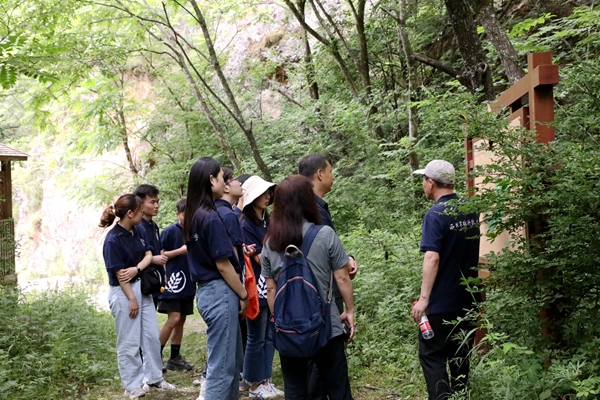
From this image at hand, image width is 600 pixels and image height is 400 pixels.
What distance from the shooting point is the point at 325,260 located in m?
3.72

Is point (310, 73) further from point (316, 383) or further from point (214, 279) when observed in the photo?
point (316, 383)

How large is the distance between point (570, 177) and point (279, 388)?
13.1 ft

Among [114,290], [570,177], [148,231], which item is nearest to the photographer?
[570,177]

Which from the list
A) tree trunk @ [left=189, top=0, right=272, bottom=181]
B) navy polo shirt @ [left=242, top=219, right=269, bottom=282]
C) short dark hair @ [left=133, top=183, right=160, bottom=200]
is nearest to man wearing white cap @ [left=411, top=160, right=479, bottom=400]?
navy polo shirt @ [left=242, top=219, right=269, bottom=282]

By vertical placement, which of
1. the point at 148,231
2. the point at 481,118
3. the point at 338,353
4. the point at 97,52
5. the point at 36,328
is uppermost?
the point at 97,52

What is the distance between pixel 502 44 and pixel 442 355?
434 cm

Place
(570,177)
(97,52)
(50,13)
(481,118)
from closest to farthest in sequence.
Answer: (570,177) → (481,118) → (50,13) → (97,52)

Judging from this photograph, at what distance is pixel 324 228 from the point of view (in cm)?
376

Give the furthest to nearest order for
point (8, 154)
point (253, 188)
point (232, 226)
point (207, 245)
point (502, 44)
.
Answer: point (8, 154) → point (502, 44) → point (253, 188) → point (232, 226) → point (207, 245)

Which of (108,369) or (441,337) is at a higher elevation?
(441,337)

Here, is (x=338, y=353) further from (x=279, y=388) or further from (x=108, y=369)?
(x=108, y=369)

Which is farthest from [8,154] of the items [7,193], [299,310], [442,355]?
[442,355]

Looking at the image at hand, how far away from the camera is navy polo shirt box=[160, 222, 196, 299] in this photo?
6.99 metres

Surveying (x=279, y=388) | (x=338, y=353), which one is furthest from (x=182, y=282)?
(x=338, y=353)
